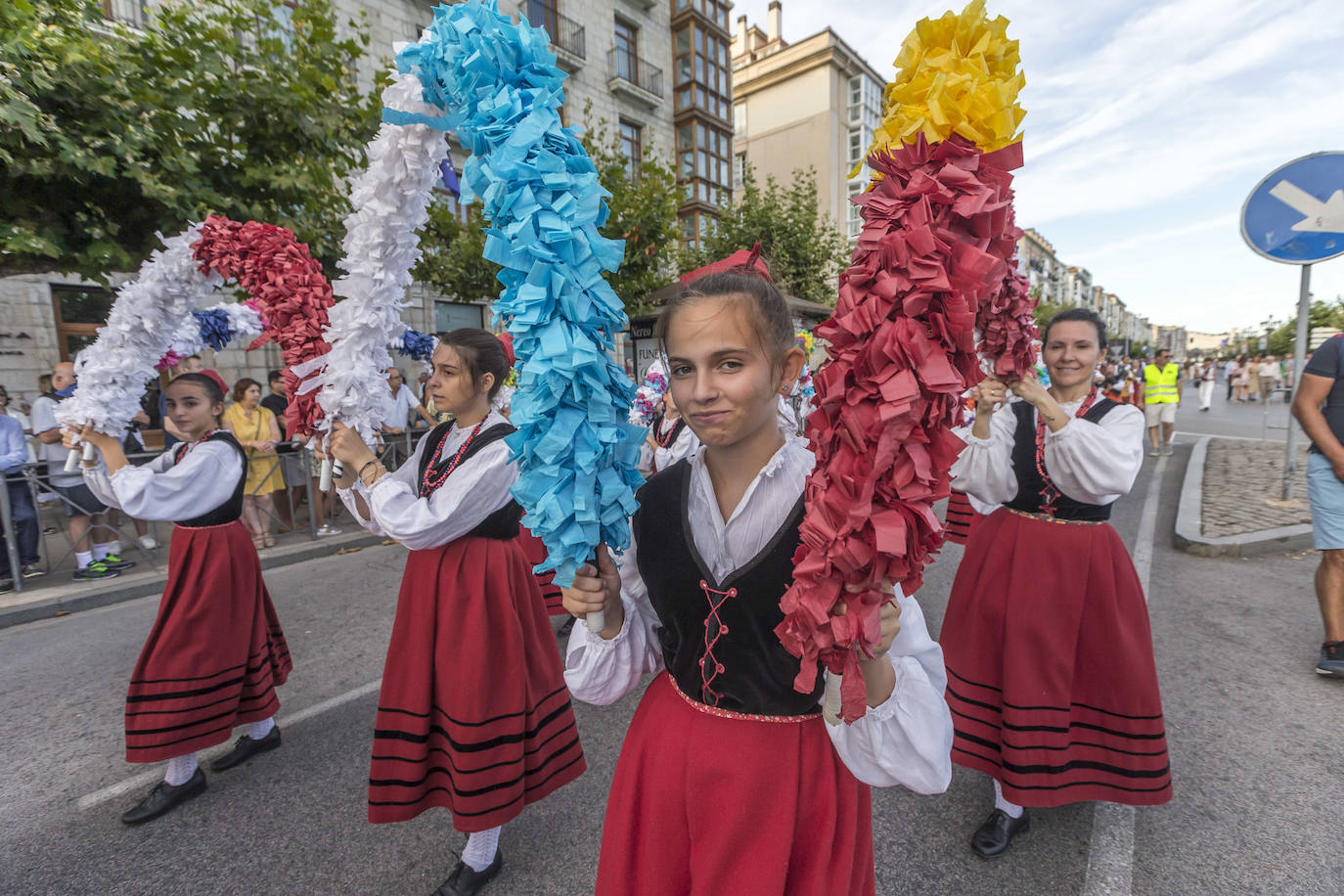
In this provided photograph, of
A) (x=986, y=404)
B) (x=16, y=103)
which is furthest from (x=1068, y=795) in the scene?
(x=16, y=103)

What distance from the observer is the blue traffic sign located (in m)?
5.04

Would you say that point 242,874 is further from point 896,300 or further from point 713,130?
point 713,130

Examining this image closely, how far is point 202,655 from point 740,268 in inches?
120

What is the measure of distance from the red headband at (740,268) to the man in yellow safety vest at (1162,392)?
→ 12810 millimetres

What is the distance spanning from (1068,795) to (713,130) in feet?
83.5

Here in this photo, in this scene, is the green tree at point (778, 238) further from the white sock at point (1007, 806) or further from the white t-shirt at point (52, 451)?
the white sock at point (1007, 806)

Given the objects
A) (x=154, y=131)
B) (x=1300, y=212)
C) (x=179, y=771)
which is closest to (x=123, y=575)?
(x=154, y=131)

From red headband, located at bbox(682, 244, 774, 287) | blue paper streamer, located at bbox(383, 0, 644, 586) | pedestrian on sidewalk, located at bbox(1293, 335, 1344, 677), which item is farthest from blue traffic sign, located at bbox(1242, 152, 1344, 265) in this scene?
blue paper streamer, located at bbox(383, 0, 644, 586)

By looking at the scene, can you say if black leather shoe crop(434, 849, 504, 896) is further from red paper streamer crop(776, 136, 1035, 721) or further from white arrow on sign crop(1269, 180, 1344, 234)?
white arrow on sign crop(1269, 180, 1344, 234)

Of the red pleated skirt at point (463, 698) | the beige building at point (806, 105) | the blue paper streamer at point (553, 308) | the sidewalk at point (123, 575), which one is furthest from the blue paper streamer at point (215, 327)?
the beige building at point (806, 105)

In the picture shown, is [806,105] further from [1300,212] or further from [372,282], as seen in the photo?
[372,282]

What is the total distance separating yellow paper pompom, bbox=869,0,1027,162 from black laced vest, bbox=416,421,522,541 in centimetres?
175

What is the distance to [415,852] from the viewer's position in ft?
8.32

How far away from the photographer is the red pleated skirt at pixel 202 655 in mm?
2758
